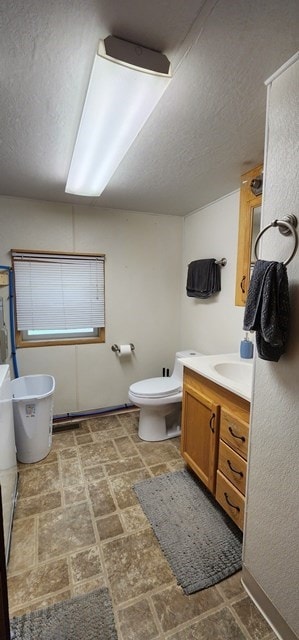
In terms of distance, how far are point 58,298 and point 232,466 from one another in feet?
6.79

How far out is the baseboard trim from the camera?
1.05m

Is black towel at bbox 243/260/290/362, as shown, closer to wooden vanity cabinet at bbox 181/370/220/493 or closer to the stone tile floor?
wooden vanity cabinet at bbox 181/370/220/493

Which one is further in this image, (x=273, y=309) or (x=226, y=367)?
(x=226, y=367)

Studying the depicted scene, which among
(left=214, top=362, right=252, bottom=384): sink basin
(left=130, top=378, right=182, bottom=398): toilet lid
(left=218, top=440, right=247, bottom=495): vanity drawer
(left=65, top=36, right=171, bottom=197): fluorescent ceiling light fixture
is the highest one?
(left=65, top=36, right=171, bottom=197): fluorescent ceiling light fixture

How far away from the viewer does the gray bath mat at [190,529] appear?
1.32 m

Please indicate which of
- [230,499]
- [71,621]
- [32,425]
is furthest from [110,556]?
[32,425]

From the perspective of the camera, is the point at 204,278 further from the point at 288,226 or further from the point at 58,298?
the point at 288,226

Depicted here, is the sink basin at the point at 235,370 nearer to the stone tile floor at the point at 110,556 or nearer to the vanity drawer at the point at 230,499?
the vanity drawer at the point at 230,499

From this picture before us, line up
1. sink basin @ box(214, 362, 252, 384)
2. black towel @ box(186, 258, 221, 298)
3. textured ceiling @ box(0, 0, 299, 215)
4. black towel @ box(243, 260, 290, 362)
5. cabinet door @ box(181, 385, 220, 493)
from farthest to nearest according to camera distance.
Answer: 1. black towel @ box(186, 258, 221, 298)
2. sink basin @ box(214, 362, 252, 384)
3. cabinet door @ box(181, 385, 220, 493)
4. black towel @ box(243, 260, 290, 362)
5. textured ceiling @ box(0, 0, 299, 215)

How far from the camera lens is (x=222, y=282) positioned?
7.80 feet

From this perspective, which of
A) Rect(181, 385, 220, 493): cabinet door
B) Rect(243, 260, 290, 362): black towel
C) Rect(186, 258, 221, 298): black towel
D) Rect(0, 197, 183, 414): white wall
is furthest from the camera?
Rect(0, 197, 183, 414): white wall

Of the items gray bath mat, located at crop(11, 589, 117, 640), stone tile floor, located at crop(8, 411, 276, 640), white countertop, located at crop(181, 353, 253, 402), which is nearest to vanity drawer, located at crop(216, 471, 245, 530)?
→ stone tile floor, located at crop(8, 411, 276, 640)

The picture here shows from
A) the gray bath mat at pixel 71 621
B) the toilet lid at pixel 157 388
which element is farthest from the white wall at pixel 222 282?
the gray bath mat at pixel 71 621

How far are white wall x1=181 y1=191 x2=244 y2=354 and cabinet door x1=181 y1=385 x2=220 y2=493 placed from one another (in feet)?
2.30
